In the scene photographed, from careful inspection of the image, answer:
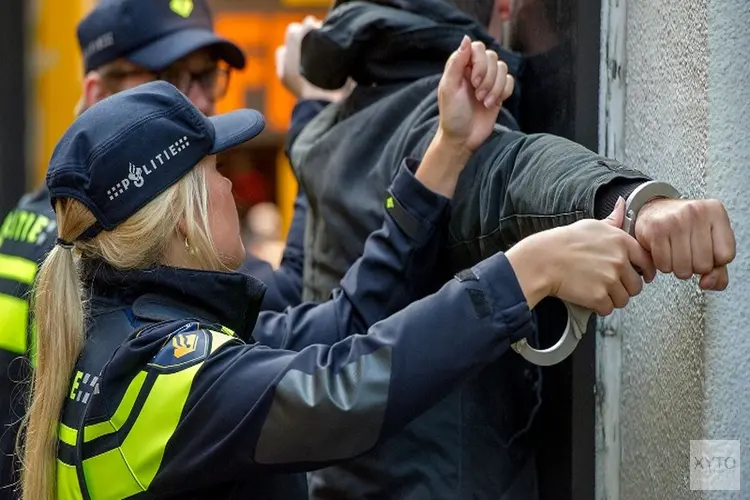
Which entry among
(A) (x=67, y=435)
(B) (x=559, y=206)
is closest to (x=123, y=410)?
(A) (x=67, y=435)

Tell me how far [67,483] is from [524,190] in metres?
0.84

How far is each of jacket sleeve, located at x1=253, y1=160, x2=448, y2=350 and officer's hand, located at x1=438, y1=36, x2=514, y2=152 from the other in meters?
0.12

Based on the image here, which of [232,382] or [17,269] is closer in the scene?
[232,382]

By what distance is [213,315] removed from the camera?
191cm

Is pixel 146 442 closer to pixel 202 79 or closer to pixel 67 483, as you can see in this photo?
pixel 67 483

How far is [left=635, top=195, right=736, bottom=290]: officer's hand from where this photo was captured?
1507mm

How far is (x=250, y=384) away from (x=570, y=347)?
452mm

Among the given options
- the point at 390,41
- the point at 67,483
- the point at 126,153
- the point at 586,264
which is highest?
the point at 390,41

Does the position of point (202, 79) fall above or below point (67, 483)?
above

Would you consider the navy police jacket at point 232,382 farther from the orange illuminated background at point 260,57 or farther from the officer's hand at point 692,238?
the orange illuminated background at point 260,57

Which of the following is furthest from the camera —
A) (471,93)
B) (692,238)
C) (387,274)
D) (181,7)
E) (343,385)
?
(181,7)

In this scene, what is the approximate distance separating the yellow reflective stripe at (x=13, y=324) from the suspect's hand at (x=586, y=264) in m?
1.49

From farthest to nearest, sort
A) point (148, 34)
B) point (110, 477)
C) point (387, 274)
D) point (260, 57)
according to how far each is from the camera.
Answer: point (260, 57)
point (148, 34)
point (387, 274)
point (110, 477)

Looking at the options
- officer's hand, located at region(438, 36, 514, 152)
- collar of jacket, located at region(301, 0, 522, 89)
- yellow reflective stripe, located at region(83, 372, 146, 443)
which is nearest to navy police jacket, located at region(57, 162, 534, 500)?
yellow reflective stripe, located at region(83, 372, 146, 443)
